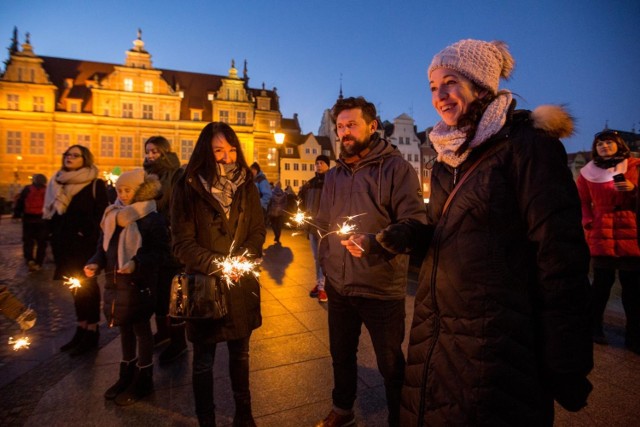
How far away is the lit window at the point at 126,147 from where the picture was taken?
123 ft

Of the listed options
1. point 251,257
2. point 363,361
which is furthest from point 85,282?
point 363,361

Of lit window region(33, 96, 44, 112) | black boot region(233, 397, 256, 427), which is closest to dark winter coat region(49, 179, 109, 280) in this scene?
black boot region(233, 397, 256, 427)

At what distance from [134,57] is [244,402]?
43172mm

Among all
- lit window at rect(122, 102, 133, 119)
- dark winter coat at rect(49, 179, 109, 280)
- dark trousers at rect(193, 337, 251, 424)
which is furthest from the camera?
lit window at rect(122, 102, 133, 119)

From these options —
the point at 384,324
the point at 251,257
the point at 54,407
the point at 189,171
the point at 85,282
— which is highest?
the point at 189,171

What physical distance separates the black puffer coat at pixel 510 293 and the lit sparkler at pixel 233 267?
4.44 ft

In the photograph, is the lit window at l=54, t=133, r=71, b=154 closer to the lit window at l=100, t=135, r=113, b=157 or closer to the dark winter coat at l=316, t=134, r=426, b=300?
the lit window at l=100, t=135, r=113, b=157

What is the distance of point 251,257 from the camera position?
8.77ft

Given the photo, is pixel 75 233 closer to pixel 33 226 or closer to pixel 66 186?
pixel 66 186

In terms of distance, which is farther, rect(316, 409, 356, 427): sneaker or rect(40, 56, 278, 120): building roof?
rect(40, 56, 278, 120): building roof

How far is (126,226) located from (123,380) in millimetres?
1365

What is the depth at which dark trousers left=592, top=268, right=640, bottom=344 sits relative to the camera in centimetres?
391

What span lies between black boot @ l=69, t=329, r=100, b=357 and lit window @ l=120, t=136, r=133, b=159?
38.4 meters

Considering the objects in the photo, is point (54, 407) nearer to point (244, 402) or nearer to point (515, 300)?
point (244, 402)
